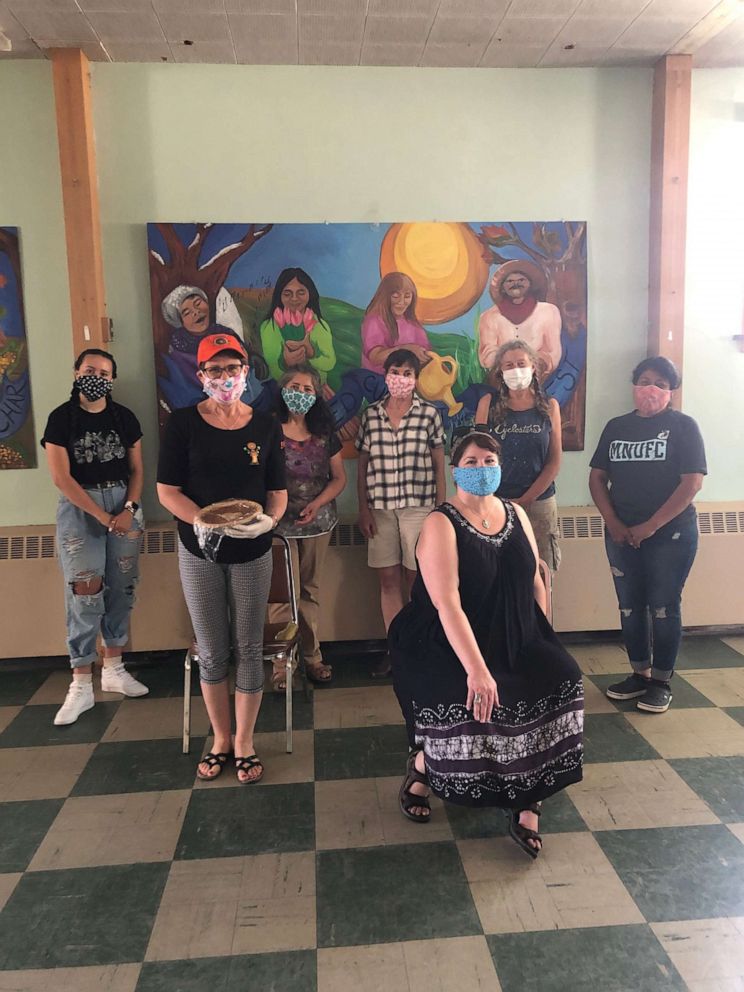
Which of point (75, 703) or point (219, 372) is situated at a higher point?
point (219, 372)

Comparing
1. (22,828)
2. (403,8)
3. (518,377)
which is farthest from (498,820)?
(403,8)

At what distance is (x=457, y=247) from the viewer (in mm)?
3549

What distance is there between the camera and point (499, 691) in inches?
81.6

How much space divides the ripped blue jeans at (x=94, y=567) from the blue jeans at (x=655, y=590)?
2.20 m

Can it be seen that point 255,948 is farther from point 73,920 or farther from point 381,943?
point 73,920

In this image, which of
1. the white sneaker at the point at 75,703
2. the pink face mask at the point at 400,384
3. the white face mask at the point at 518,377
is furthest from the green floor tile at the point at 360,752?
the white face mask at the point at 518,377

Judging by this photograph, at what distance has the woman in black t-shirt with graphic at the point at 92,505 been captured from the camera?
3.02 m

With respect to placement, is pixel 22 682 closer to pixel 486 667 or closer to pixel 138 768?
pixel 138 768

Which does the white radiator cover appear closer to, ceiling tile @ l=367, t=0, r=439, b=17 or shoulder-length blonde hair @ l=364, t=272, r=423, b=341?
shoulder-length blonde hair @ l=364, t=272, r=423, b=341

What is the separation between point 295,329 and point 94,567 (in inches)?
58.9

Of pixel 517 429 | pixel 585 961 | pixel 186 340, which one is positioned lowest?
pixel 585 961

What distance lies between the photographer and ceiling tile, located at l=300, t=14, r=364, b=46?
299 cm

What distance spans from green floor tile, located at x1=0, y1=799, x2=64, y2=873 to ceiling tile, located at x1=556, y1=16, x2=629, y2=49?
3778 millimetres

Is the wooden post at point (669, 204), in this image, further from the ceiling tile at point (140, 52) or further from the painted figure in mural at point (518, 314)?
the ceiling tile at point (140, 52)
